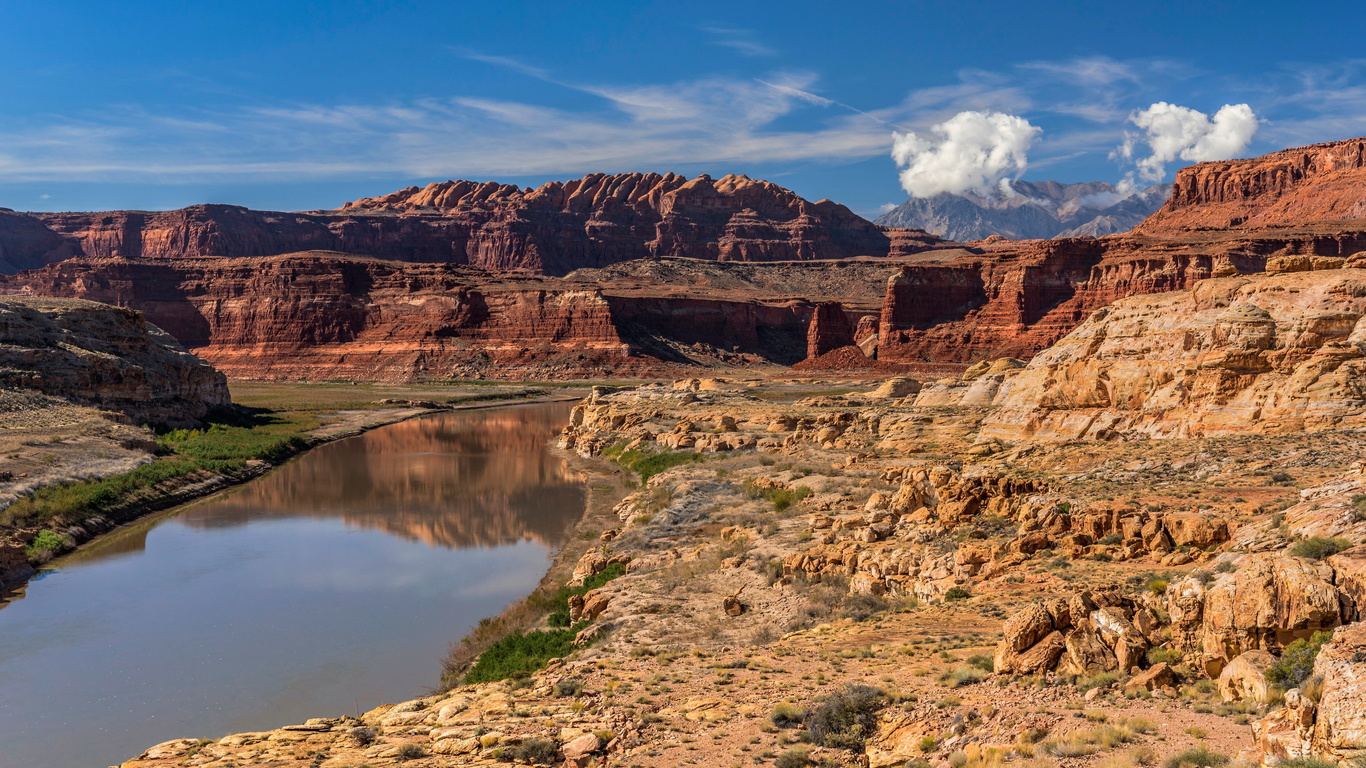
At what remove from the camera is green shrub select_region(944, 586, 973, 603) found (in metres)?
15.4

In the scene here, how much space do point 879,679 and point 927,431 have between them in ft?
82.1

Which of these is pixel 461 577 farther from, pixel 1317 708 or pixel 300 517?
pixel 1317 708

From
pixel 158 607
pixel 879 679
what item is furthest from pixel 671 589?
pixel 158 607

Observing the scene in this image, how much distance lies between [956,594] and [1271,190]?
18037 cm

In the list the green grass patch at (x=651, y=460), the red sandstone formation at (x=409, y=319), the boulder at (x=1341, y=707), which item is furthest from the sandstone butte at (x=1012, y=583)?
the red sandstone formation at (x=409, y=319)

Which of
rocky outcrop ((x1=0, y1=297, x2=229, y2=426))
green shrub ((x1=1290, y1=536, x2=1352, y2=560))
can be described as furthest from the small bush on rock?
rocky outcrop ((x1=0, y1=297, x2=229, y2=426))

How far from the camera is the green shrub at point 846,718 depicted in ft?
32.7

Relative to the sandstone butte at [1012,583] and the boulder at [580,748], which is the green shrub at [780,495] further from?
the boulder at [580,748]

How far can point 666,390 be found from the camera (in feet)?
247

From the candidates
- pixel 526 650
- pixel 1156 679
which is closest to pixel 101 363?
pixel 526 650

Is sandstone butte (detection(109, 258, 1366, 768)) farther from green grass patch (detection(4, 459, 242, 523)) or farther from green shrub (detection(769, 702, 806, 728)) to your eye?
green grass patch (detection(4, 459, 242, 523))

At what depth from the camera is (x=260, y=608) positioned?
906 inches

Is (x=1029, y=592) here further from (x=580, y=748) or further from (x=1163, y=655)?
(x=580, y=748)

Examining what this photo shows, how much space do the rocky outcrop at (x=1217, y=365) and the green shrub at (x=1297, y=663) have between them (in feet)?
47.5
